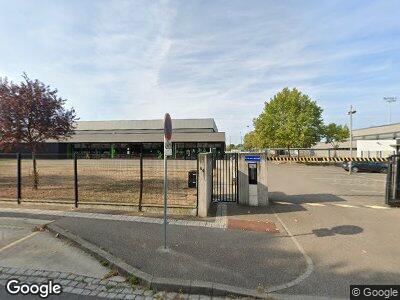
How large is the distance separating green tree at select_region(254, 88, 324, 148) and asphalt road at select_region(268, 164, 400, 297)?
2889 cm

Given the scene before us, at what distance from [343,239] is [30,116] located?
12671mm

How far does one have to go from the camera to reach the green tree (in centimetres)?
3994

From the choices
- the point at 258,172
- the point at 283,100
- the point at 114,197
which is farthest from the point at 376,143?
the point at 114,197

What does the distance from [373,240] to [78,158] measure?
9.00 m

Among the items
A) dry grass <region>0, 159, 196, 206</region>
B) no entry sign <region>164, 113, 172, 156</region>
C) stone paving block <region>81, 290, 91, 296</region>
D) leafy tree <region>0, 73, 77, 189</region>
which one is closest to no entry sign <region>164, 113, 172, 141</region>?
no entry sign <region>164, 113, 172, 156</region>

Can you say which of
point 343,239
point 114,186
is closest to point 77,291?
point 343,239

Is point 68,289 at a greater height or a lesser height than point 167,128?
lesser

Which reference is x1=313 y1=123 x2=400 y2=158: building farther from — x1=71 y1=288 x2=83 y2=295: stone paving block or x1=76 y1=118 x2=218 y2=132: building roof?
x1=76 y1=118 x2=218 y2=132: building roof

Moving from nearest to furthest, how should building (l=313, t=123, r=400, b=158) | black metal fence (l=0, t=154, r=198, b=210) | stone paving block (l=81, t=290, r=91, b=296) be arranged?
stone paving block (l=81, t=290, r=91, b=296) < black metal fence (l=0, t=154, r=198, b=210) < building (l=313, t=123, r=400, b=158)

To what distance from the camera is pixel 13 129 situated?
12.6 meters

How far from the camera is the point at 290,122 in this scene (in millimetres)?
40312

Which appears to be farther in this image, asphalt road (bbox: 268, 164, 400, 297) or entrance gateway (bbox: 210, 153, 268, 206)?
entrance gateway (bbox: 210, 153, 268, 206)

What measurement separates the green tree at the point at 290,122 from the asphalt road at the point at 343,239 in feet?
94.8

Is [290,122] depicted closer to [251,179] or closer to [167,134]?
[251,179]
